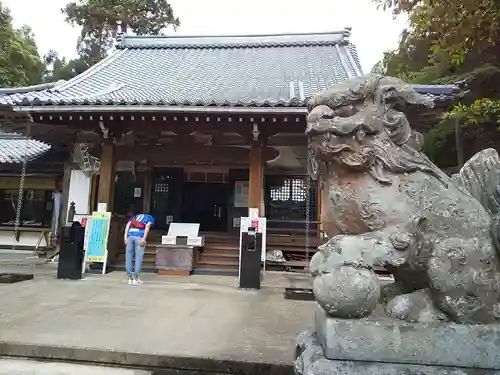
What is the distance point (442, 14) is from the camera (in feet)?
14.4

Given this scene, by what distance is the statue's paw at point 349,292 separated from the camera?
1766 millimetres

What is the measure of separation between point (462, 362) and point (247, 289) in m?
4.97

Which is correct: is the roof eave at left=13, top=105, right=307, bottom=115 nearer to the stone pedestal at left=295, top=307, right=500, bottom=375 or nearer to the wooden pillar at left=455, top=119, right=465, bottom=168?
the stone pedestal at left=295, top=307, right=500, bottom=375

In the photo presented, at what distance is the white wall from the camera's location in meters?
10.5

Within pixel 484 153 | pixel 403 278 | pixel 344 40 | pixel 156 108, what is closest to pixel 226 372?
pixel 403 278

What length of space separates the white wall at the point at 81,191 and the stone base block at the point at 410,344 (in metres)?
9.95

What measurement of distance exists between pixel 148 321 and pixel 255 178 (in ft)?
15.7

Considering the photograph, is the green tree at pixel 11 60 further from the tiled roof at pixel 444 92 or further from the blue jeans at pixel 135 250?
the tiled roof at pixel 444 92

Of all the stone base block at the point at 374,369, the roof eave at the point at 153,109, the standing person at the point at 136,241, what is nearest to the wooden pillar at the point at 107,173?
the roof eave at the point at 153,109

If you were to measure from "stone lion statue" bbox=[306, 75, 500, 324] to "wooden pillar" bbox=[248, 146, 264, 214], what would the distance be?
6.03m

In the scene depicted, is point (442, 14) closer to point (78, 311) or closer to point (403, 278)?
point (403, 278)

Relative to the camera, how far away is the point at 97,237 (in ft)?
26.1

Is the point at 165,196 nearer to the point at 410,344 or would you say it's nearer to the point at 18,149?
the point at 18,149

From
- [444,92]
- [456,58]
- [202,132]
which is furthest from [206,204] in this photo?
[456,58]
